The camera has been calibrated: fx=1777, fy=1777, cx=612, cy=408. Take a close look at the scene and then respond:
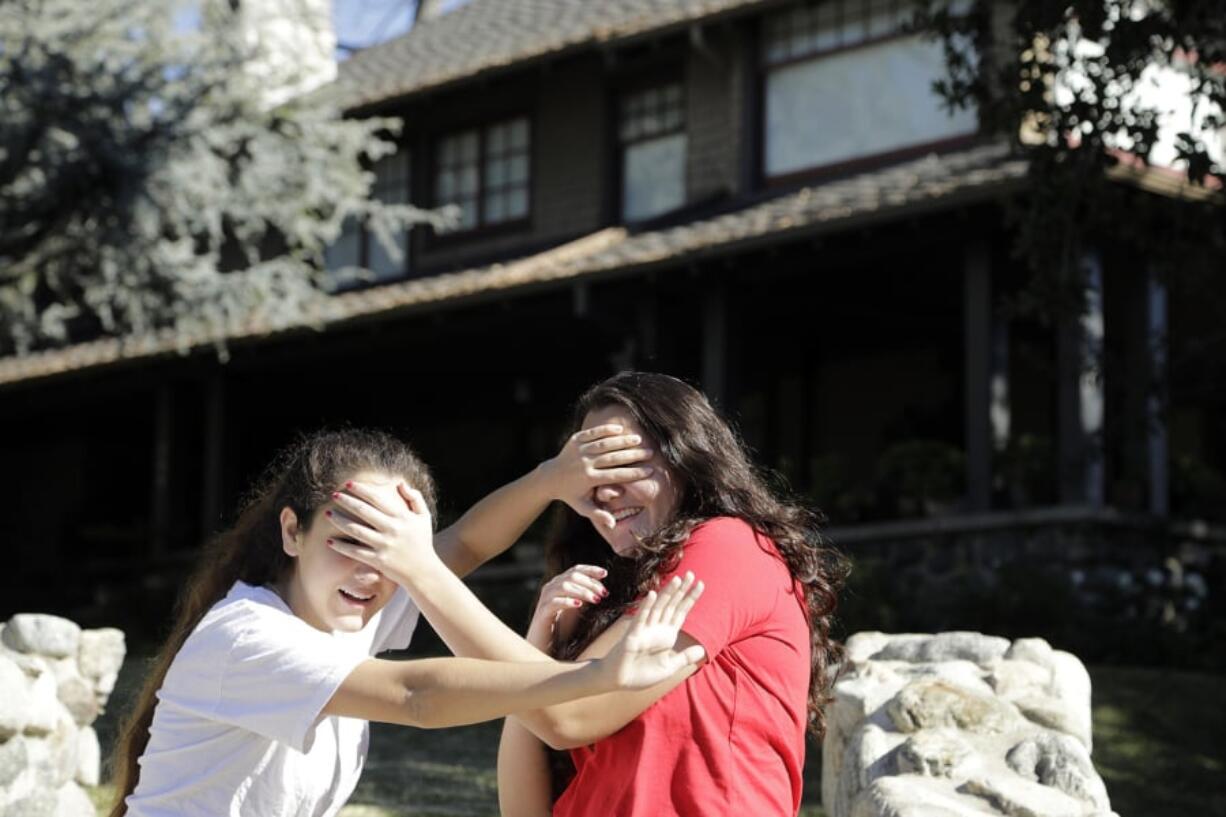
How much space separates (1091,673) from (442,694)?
8.40 metres

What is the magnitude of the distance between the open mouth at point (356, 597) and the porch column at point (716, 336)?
1153cm

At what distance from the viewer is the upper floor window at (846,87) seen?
1470 centimetres

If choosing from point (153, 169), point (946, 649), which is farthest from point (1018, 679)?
point (153, 169)

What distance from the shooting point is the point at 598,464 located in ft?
10.8

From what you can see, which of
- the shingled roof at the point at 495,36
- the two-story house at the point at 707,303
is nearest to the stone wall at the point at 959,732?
the two-story house at the point at 707,303

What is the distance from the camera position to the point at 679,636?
115 inches

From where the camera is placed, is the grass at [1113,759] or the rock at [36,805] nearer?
the rock at [36,805]

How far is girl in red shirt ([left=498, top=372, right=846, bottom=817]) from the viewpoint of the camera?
298cm

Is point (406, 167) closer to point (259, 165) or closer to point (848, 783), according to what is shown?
point (259, 165)

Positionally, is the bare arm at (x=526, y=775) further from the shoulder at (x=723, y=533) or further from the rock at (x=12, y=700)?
the rock at (x=12, y=700)

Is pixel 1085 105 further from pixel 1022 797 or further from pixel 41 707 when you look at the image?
pixel 41 707

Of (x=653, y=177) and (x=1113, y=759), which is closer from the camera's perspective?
(x=1113, y=759)

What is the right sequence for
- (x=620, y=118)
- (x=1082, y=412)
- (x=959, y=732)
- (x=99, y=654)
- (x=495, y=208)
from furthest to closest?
1. (x=495, y=208)
2. (x=620, y=118)
3. (x=1082, y=412)
4. (x=99, y=654)
5. (x=959, y=732)

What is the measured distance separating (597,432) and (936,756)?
2.57 meters
